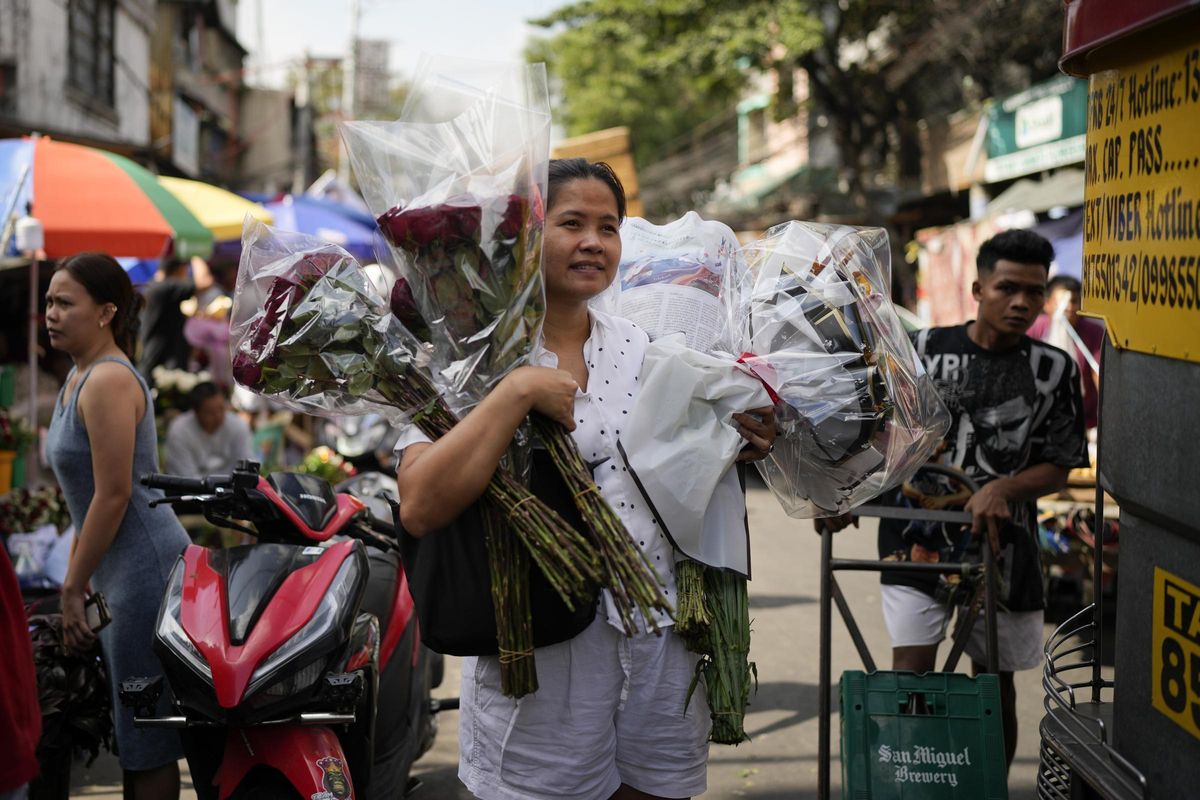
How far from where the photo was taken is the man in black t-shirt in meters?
4.09

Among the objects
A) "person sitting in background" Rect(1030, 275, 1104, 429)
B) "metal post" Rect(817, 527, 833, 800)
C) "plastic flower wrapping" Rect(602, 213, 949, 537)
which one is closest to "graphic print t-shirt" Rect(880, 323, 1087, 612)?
"metal post" Rect(817, 527, 833, 800)

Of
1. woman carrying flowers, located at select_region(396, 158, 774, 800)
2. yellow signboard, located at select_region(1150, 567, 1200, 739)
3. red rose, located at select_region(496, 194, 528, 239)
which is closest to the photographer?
yellow signboard, located at select_region(1150, 567, 1200, 739)

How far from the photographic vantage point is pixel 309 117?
40.0m

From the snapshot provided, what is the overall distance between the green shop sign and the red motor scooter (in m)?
13.6

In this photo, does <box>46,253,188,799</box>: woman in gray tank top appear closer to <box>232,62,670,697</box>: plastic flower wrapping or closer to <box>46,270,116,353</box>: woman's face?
<box>46,270,116,353</box>: woman's face

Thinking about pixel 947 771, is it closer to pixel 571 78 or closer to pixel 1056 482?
pixel 1056 482

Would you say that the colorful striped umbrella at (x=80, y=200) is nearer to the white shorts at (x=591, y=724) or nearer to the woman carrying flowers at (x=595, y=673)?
the woman carrying flowers at (x=595, y=673)

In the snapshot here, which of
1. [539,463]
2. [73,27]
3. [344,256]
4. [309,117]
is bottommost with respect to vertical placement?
[539,463]

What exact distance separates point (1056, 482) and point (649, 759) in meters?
2.12

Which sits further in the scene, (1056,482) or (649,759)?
(1056,482)

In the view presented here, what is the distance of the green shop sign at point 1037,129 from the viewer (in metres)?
15.7

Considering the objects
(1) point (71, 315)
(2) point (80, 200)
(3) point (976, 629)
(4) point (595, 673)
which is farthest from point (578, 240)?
(2) point (80, 200)

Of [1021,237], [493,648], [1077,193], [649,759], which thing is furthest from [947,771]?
[1077,193]

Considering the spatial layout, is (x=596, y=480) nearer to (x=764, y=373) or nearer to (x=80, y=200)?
(x=764, y=373)
